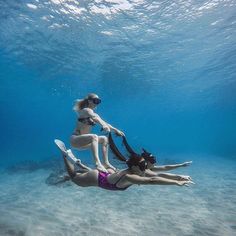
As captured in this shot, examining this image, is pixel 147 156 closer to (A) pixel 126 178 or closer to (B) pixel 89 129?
(A) pixel 126 178

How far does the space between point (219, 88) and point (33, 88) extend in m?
34.7

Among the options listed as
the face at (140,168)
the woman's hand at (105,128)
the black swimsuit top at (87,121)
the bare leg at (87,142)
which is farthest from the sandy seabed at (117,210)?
the woman's hand at (105,128)

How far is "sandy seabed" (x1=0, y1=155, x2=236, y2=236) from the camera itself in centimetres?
1017

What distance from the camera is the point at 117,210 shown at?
41.6 feet

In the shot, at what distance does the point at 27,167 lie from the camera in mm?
26938

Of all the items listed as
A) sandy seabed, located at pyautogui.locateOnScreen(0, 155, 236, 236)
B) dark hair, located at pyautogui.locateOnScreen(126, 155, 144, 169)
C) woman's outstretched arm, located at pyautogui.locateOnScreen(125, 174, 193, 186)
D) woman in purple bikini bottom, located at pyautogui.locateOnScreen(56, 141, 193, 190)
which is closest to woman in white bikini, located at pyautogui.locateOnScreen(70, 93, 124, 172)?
woman in purple bikini bottom, located at pyautogui.locateOnScreen(56, 141, 193, 190)

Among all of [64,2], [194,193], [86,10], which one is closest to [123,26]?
[86,10]

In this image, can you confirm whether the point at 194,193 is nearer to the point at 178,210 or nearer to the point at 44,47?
the point at 178,210

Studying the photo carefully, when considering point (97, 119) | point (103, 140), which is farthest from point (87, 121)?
point (103, 140)

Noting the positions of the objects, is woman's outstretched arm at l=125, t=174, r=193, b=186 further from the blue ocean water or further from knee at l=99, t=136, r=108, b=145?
the blue ocean water

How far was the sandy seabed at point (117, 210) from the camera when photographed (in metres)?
10.2

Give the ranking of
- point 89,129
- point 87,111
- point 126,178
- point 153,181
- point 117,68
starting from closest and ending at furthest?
1. point 153,181
2. point 126,178
3. point 87,111
4. point 89,129
5. point 117,68

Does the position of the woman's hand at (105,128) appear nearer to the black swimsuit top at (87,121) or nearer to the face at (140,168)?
the black swimsuit top at (87,121)

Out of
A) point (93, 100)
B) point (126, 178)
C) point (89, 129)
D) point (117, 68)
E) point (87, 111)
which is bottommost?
point (126, 178)
